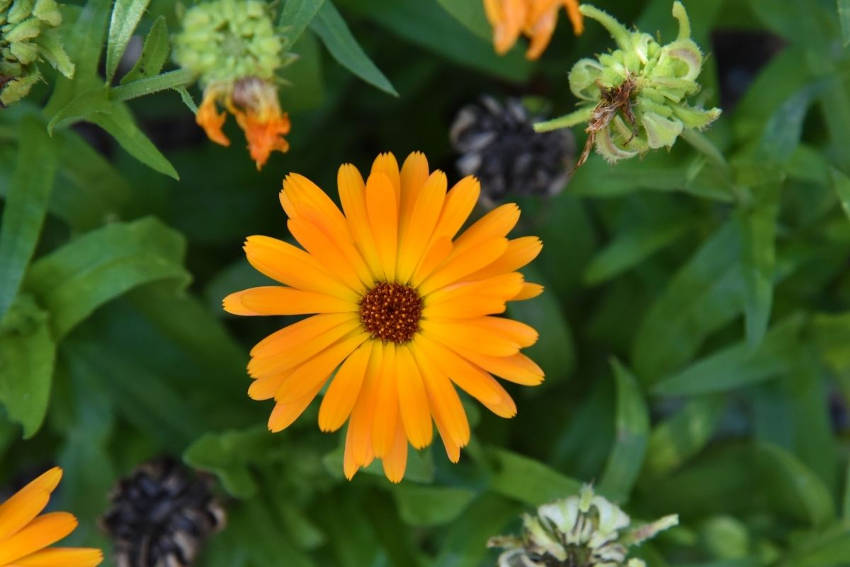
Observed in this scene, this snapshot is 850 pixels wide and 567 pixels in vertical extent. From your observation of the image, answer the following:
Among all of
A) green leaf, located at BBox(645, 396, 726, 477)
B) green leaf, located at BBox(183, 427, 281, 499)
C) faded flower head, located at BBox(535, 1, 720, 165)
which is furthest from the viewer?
green leaf, located at BBox(645, 396, 726, 477)

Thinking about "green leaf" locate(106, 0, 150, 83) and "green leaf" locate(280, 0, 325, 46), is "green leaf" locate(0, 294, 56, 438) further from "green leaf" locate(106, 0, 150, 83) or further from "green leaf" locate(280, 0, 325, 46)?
"green leaf" locate(280, 0, 325, 46)

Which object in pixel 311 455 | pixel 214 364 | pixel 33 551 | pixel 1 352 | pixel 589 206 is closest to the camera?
pixel 33 551

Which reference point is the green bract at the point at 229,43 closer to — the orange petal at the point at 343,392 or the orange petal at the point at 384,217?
the orange petal at the point at 384,217

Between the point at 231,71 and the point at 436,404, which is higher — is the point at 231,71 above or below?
above

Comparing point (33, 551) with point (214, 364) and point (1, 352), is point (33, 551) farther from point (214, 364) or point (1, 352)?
point (214, 364)

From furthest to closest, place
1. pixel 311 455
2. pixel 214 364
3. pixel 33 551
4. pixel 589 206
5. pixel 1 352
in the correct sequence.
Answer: pixel 589 206 → pixel 214 364 → pixel 311 455 → pixel 1 352 → pixel 33 551

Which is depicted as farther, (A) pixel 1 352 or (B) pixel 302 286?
(A) pixel 1 352

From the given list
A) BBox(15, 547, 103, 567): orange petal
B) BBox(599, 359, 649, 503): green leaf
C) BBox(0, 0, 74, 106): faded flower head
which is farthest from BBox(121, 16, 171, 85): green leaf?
BBox(599, 359, 649, 503): green leaf

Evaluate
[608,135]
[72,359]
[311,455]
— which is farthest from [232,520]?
[608,135]
